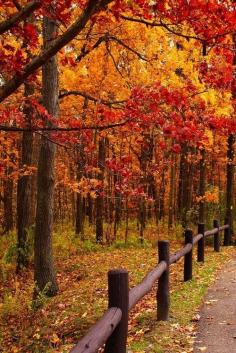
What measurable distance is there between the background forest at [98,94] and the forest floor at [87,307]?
0.20m

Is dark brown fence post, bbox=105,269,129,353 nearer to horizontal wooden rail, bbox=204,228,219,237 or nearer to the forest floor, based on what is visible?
the forest floor

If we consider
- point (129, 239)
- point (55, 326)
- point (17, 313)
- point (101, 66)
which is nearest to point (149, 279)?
point (55, 326)

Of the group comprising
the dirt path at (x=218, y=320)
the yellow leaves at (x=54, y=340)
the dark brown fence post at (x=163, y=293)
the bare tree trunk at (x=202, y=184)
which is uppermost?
the bare tree trunk at (x=202, y=184)

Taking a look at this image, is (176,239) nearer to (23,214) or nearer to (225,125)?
(23,214)

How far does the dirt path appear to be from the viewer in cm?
604

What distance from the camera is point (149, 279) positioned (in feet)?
20.5

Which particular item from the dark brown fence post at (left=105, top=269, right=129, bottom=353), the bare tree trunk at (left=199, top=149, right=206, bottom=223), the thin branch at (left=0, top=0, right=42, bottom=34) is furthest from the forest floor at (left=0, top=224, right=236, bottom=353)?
the thin branch at (left=0, top=0, right=42, bottom=34)

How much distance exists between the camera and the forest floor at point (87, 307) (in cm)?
669

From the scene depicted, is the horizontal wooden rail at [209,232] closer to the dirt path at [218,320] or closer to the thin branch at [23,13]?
the dirt path at [218,320]

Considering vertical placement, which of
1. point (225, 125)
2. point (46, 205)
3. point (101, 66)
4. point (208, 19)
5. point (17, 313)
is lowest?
point (17, 313)

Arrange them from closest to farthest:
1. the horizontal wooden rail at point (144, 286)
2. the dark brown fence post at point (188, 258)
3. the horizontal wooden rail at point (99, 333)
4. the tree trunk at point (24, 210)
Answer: the horizontal wooden rail at point (99, 333), the horizontal wooden rail at point (144, 286), the dark brown fence post at point (188, 258), the tree trunk at point (24, 210)

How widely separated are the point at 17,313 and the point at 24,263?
4.64 meters

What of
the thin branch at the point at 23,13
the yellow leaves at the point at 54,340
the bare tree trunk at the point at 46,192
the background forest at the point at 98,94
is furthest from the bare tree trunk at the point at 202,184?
the thin branch at the point at 23,13

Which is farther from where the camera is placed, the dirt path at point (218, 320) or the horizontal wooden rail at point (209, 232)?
the horizontal wooden rail at point (209, 232)
